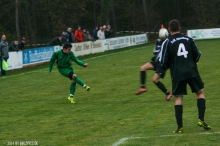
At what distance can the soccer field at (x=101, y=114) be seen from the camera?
8969mm

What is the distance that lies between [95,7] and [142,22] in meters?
4.93

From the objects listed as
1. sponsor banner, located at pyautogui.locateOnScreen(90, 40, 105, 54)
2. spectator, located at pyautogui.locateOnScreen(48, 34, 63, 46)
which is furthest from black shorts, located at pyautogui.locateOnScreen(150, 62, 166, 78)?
sponsor banner, located at pyautogui.locateOnScreen(90, 40, 105, 54)

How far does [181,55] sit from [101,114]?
3.70 meters

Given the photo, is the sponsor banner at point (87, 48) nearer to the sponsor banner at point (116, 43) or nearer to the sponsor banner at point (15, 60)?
the sponsor banner at point (116, 43)

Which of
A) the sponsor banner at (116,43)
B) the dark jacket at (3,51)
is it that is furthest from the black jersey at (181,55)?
the sponsor banner at (116,43)

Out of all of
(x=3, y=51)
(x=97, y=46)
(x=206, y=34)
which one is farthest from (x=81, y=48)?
(x=206, y=34)

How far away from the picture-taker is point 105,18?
52125 mm

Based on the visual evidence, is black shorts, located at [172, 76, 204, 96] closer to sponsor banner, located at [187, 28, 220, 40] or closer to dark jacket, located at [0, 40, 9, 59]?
dark jacket, located at [0, 40, 9, 59]

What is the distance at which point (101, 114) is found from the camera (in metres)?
12.2

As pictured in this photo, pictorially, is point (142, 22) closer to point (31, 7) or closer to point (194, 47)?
point (31, 7)

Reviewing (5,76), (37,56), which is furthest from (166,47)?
(37,56)

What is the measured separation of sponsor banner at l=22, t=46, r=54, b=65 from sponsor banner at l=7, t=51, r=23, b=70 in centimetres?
38

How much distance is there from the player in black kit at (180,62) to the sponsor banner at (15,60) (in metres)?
17.8

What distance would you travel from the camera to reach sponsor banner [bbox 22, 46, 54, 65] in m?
27.7
